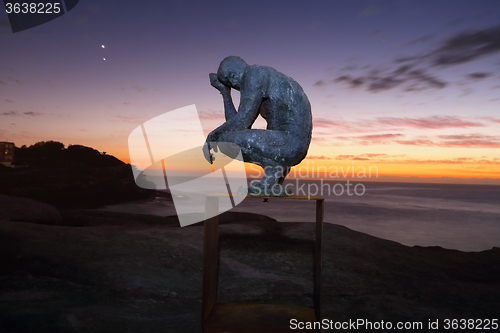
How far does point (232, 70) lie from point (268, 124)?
717mm

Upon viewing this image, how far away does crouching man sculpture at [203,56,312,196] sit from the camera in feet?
10.5

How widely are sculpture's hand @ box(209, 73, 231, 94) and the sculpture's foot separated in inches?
47.3

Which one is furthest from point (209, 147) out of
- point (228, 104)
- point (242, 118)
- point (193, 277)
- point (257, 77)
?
point (193, 277)

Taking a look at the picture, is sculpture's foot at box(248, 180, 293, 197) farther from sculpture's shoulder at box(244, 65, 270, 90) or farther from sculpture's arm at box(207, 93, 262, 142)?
sculpture's shoulder at box(244, 65, 270, 90)

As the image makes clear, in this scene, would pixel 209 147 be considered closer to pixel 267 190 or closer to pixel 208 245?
pixel 267 190

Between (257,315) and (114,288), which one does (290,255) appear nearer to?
(257,315)

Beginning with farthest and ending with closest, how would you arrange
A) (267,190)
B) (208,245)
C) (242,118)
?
1. (242,118)
2. (267,190)
3. (208,245)

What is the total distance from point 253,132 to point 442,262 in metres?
4.66

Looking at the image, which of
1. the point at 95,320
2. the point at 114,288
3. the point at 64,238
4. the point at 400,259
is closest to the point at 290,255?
the point at 400,259

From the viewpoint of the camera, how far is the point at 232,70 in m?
3.45

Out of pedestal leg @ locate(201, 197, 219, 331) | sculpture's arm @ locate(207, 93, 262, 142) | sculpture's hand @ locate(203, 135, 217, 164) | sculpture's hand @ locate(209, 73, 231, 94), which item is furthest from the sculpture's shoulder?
pedestal leg @ locate(201, 197, 219, 331)

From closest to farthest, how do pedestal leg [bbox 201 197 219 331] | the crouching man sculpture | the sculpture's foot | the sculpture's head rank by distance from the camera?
pedestal leg [bbox 201 197 219 331]
the sculpture's foot
the crouching man sculpture
the sculpture's head

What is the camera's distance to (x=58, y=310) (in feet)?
10.6

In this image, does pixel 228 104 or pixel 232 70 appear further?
pixel 228 104
